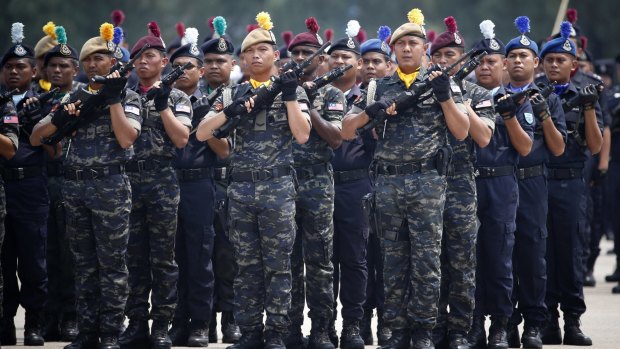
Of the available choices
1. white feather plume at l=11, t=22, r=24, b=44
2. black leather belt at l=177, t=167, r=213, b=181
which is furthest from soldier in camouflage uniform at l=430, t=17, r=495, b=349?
white feather plume at l=11, t=22, r=24, b=44

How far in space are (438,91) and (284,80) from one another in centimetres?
109

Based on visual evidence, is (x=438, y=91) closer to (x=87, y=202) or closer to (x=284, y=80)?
(x=284, y=80)

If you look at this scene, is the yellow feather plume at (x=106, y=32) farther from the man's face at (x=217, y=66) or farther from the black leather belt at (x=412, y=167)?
the black leather belt at (x=412, y=167)

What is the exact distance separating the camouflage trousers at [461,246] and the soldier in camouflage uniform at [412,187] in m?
0.40

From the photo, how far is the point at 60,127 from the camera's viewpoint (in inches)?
395

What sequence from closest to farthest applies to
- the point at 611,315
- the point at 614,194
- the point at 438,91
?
the point at 438,91 → the point at 611,315 → the point at 614,194

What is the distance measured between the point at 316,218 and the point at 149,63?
1.86m

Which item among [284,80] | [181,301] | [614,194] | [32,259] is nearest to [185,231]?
[181,301]

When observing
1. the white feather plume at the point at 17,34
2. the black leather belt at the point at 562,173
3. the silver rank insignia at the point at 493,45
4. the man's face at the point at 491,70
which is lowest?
the black leather belt at the point at 562,173

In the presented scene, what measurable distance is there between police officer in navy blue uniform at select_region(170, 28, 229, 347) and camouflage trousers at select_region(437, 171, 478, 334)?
2.01 meters

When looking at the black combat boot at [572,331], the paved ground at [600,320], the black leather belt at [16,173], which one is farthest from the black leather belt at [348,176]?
the black leather belt at [16,173]

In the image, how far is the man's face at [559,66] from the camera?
11523 millimetres

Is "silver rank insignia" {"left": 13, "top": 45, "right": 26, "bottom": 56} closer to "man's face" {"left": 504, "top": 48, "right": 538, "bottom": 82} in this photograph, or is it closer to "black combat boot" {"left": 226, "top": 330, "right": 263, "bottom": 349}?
"black combat boot" {"left": 226, "top": 330, "right": 263, "bottom": 349}

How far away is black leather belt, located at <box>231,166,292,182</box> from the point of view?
9727 millimetres
